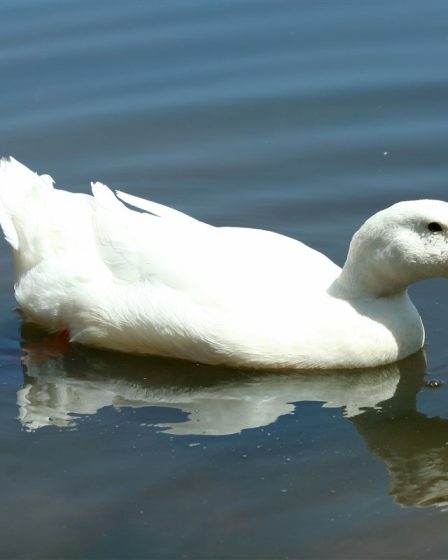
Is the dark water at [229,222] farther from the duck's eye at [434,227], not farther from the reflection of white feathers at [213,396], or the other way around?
the duck's eye at [434,227]

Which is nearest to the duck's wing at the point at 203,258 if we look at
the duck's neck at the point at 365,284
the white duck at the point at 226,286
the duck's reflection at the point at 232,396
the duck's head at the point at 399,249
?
the white duck at the point at 226,286

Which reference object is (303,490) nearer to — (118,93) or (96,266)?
(96,266)

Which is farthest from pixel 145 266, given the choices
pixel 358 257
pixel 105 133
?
pixel 105 133

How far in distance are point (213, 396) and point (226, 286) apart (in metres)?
0.59

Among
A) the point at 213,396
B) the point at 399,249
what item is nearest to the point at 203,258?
the point at 213,396

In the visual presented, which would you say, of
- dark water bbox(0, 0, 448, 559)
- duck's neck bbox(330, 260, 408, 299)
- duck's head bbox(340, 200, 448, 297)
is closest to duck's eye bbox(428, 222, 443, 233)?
duck's head bbox(340, 200, 448, 297)

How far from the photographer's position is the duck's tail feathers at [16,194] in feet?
26.7

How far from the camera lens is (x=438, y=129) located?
33.5 feet

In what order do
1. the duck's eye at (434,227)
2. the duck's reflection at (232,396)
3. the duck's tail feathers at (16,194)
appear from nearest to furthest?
1. the duck's reflection at (232,396)
2. the duck's eye at (434,227)
3. the duck's tail feathers at (16,194)

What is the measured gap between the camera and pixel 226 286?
24.2 feet

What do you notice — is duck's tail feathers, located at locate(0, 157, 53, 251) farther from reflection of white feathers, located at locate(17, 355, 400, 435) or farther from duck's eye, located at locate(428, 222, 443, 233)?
duck's eye, located at locate(428, 222, 443, 233)

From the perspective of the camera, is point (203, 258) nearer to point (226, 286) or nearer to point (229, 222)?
point (226, 286)

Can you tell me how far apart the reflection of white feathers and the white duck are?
11 cm

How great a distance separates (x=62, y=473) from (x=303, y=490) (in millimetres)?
1152
